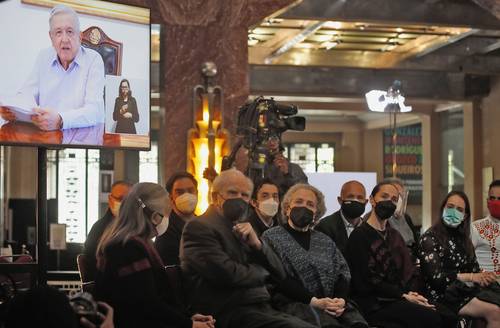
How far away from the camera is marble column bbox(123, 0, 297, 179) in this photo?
8.84 metres

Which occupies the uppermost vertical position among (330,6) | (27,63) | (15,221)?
(330,6)

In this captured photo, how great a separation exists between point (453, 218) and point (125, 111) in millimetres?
2353

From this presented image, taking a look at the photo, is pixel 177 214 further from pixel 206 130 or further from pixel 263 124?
pixel 206 130

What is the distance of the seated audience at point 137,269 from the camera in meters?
3.98

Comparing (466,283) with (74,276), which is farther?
(74,276)

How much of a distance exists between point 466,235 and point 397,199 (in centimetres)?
68

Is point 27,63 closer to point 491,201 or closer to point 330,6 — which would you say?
point 491,201

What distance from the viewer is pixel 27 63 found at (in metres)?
5.45

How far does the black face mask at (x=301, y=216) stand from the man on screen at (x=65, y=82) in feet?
4.52

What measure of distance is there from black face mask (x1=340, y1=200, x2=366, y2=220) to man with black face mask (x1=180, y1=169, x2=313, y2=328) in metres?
1.38

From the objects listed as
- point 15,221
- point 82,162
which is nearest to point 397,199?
point 15,221

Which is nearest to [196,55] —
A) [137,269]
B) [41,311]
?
[137,269]

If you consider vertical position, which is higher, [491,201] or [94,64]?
[94,64]

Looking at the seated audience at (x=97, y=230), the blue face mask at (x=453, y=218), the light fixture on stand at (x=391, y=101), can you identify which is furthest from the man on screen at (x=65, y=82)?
the light fixture on stand at (x=391, y=101)
